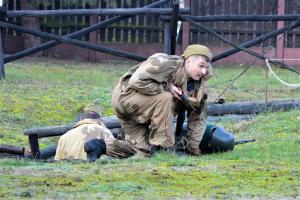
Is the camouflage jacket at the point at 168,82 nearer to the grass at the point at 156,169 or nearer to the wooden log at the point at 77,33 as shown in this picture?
the grass at the point at 156,169

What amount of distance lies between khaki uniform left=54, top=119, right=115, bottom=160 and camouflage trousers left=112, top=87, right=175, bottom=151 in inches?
14.9

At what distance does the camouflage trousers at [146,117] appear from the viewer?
31.1ft

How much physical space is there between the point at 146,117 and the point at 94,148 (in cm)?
58

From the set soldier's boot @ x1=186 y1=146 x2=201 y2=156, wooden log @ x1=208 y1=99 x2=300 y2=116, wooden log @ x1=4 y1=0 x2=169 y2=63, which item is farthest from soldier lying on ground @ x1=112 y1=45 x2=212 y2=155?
wooden log @ x1=4 y1=0 x2=169 y2=63

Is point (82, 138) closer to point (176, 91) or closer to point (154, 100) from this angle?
point (154, 100)

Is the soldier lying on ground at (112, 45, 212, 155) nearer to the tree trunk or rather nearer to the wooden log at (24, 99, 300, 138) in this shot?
the wooden log at (24, 99, 300, 138)

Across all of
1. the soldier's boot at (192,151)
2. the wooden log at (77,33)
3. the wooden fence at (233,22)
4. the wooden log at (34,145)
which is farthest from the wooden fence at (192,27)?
the soldier's boot at (192,151)

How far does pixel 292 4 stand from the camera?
2614cm

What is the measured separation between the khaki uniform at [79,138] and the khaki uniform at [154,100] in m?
0.44

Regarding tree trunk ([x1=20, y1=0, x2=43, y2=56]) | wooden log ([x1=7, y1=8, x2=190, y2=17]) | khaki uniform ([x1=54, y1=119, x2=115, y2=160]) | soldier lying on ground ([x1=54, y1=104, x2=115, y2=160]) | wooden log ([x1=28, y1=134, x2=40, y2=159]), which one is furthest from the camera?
tree trunk ([x1=20, y1=0, x2=43, y2=56])

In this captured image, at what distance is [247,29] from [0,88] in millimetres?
10977

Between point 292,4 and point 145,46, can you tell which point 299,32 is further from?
point 145,46

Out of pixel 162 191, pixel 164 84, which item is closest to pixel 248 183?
pixel 162 191

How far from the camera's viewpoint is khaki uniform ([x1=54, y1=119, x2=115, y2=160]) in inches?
406
